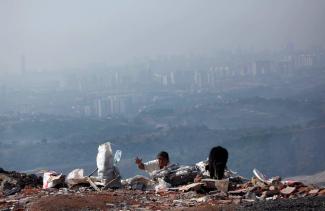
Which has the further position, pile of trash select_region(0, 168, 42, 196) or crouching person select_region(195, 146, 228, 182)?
crouching person select_region(195, 146, 228, 182)

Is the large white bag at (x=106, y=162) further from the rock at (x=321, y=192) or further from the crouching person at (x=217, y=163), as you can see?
the rock at (x=321, y=192)

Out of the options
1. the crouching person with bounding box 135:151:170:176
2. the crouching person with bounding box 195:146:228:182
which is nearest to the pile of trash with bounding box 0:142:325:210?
the crouching person with bounding box 195:146:228:182

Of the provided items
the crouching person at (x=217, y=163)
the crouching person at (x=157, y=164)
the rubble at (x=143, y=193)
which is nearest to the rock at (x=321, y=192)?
the rubble at (x=143, y=193)

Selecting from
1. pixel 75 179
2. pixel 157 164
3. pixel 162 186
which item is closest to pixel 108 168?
pixel 75 179

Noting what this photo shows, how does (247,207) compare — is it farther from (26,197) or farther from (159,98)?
(159,98)

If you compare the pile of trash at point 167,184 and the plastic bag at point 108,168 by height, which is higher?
the plastic bag at point 108,168

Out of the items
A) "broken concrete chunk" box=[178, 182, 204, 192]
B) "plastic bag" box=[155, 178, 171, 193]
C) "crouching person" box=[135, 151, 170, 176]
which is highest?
"crouching person" box=[135, 151, 170, 176]

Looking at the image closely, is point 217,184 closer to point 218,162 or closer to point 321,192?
point 218,162

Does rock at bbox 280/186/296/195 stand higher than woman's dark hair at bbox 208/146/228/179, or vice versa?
woman's dark hair at bbox 208/146/228/179

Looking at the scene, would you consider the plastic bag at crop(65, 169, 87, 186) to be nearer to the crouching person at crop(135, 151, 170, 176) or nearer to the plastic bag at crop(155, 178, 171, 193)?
the crouching person at crop(135, 151, 170, 176)

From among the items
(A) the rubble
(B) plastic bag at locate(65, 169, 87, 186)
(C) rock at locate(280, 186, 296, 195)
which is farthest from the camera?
(B) plastic bag at locate(65, 169, 87, 186)

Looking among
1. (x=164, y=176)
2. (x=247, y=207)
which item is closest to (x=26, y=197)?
(x=164, y=176)
